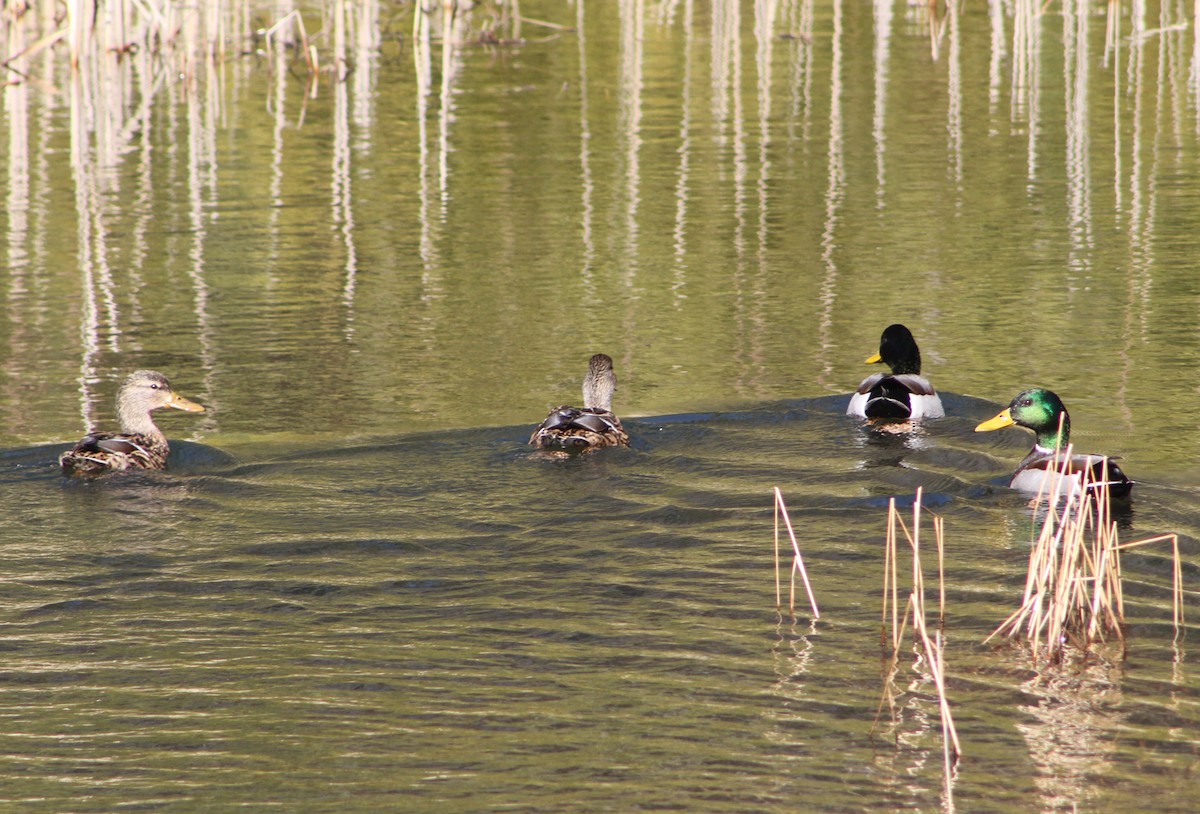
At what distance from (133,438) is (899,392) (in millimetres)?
4709

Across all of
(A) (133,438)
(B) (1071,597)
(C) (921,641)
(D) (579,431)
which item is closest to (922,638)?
(C) (921,641)

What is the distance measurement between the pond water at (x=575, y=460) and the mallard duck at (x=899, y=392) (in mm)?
241

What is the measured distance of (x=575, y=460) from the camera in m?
10.3

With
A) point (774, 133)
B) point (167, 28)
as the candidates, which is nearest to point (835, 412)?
point (774, 133)

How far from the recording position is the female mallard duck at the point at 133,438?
392 inches

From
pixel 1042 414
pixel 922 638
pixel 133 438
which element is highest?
pixel 1042 414

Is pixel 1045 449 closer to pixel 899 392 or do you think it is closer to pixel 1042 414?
pixel 1042 414

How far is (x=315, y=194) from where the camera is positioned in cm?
1975

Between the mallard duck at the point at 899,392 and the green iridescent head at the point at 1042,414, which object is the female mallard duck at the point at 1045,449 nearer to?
the green iridescent head at the point at 1042,414

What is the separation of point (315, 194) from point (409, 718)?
13981mm

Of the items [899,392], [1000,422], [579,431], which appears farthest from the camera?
[899,392]

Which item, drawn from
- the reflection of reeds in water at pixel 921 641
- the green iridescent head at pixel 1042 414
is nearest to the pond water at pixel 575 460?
the reflection of reeds in water at pixel 921 641

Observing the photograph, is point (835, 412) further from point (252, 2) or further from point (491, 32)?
point (252, 2)

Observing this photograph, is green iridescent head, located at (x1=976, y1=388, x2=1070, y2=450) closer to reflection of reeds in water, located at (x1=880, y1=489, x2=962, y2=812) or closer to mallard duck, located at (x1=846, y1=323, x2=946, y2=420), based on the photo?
mallard duck, located at (x1=846, y1=323, x2=946, y2=420)
